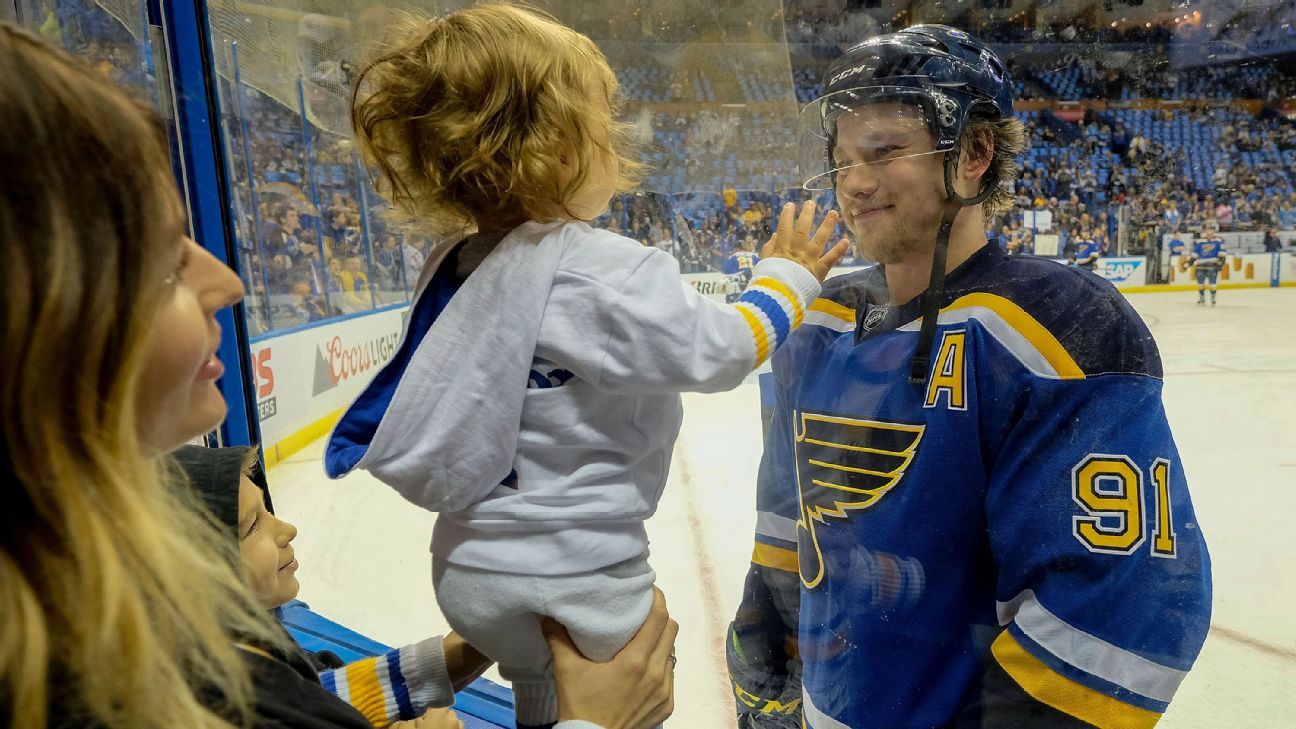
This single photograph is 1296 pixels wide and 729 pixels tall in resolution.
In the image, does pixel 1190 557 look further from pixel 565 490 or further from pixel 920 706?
pixel 565 490

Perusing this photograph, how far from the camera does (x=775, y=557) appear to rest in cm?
114

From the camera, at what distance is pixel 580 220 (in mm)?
815

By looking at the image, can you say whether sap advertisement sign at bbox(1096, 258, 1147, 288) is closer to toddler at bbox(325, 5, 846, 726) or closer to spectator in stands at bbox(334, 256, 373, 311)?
toddler at bbox(325, 5, 846, 726)

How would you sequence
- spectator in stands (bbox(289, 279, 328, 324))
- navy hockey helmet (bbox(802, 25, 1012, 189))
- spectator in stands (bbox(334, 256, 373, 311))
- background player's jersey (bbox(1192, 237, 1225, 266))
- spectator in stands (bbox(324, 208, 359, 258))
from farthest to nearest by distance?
spectator in stands (bbox(289, 279, 328, 324)) < spectator in stands (bbox(334, 256, 373, 311)) < spectator in stands (bbox(324, 208, 359, 258)) < background player's jersey (bbox(1192, 237, 1225, 266)) < navy hockey helmet (bbox(802, 25, 1012, 189))

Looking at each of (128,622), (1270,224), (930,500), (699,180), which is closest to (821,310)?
(930,500)

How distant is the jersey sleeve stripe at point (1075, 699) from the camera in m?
0.78

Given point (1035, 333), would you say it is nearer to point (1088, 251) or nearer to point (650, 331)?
point (1088, 251)

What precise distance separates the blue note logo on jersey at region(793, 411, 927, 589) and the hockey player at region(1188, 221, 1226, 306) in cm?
49

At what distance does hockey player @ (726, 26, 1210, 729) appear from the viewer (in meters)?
0.76

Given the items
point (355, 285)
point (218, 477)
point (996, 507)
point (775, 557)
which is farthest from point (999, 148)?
point (355, 285)

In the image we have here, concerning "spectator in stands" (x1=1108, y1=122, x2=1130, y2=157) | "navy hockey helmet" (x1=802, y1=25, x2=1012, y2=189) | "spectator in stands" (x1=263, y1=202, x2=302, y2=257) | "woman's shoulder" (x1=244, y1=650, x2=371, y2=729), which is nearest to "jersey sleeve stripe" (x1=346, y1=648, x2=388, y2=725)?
"woman's shoulder" (x1=244, y1=650, x2=371, y2=729)

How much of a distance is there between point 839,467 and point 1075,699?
0.33 m

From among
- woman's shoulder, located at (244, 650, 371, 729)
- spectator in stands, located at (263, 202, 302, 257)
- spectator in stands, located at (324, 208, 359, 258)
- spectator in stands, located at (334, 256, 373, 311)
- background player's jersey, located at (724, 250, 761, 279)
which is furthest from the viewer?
spectator in stands, located at (334, 256, 373, 311)

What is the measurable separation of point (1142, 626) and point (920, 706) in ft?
0.91
